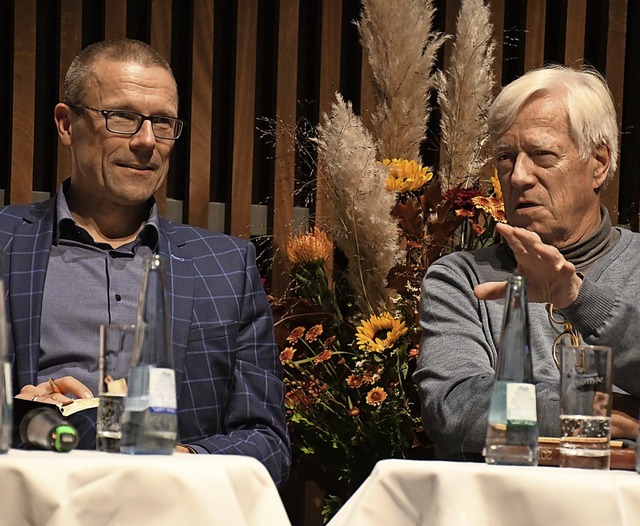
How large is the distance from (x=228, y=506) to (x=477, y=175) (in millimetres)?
2119

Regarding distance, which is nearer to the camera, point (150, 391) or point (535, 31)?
point (150, 391)

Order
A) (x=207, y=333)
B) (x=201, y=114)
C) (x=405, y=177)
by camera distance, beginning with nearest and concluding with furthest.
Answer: (x=207, y=333)
(x=405, y=177)
(x=201, y=114)

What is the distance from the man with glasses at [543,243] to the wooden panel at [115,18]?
1295 millimetres

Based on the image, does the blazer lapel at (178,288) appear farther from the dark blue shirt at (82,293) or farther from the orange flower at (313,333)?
the orange flower at (313,333)

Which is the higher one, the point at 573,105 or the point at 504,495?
the point at 573,105

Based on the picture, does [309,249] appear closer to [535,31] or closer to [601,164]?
[601,164]

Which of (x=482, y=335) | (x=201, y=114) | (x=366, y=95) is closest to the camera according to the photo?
(x=482, y=335)

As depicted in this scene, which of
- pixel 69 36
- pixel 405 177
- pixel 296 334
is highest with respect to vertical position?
pixel 69 36

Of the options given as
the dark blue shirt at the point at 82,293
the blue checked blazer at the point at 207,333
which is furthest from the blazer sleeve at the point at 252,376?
the dark blue shirt at the point at 82,293

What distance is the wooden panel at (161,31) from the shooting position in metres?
3.56

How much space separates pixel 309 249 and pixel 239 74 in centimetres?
67

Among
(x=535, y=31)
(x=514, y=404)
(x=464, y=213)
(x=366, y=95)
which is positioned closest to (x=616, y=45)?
(x=535, y=31)

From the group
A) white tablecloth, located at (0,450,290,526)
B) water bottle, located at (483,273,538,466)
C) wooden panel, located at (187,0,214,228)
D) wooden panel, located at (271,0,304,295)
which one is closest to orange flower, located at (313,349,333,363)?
wooden panel, located at (271,0,304,295)

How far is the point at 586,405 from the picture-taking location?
156 cm
